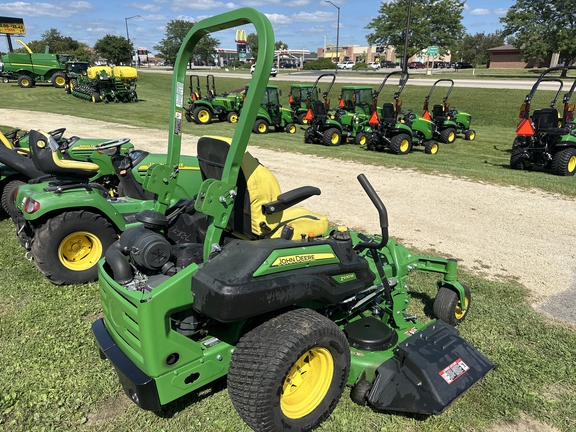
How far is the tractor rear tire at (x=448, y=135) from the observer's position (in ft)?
45.4

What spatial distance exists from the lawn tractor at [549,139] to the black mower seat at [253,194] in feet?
27.5

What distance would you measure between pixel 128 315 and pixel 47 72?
31484mm

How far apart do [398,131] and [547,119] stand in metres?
3.59

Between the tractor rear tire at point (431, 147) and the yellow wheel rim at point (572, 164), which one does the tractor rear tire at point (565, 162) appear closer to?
the yellow wheel rim at point (572, 164)

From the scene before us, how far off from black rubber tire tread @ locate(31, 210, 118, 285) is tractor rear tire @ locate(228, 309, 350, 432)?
109 inches

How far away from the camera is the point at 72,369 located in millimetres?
3123

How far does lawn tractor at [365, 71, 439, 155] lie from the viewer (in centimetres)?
1195

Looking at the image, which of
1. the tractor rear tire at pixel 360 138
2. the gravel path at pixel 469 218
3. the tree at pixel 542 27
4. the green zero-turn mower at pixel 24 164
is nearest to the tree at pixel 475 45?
the tree at pixel 542 27

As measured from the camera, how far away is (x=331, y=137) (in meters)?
13.1

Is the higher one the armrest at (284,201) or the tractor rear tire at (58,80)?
the tractor rear tire at (58,80)

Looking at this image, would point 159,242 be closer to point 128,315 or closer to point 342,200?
point 128,315

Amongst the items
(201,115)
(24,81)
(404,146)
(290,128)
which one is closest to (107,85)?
(24,81)

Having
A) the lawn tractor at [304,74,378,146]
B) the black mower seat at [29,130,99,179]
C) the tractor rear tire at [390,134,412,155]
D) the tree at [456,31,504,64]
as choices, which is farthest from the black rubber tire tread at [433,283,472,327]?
the tree at [456,31,504,64]

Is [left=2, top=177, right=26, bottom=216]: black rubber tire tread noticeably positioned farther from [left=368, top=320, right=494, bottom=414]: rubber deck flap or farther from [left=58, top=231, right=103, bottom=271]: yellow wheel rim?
[left=368, top=320, right=494, bottom=414]: rubber deck flap
